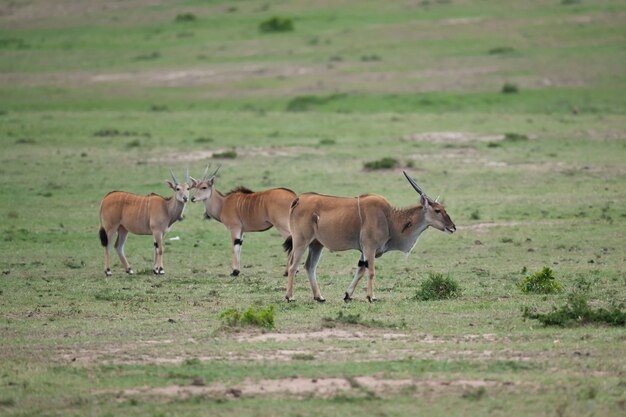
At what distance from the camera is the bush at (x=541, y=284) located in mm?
13297

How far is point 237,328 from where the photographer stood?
11141 millimetres

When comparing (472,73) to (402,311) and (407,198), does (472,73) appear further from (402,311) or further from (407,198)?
(402,311)

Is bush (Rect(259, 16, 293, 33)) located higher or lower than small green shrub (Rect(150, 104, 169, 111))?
higher

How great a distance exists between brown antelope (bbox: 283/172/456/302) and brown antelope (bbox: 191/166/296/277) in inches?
110

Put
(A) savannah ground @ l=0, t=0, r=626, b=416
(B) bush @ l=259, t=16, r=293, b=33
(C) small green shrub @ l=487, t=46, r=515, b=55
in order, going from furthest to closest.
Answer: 1. (B) bush @ l=259, t=16, r=293, b=33
2. (C) small green shrub @ l=487, t=46, r=515, b=55
3. (A) savannah ground @ l=0, t=0, r=626, b=416

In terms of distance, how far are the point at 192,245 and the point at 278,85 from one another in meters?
18.6

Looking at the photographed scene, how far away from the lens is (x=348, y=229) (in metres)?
13.0

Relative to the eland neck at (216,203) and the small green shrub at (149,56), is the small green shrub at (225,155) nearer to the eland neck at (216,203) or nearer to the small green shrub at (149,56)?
the eland neck at (216,203)

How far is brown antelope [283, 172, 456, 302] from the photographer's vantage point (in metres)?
13.0

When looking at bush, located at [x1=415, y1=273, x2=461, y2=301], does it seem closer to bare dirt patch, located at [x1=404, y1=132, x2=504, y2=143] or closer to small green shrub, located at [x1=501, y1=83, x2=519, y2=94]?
bare dirt patch, located at [x1=404, y1=132, x2=504, y2=143]

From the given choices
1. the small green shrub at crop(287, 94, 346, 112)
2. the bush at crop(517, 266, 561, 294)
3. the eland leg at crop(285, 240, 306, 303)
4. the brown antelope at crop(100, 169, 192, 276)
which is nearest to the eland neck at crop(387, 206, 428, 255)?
the eland leg at crop(285, 240, 306, 303)

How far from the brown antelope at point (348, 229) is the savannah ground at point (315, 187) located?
0.45 metres

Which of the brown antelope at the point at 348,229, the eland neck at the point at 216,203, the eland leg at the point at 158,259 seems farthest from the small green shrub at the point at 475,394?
the eland neck at the point at 216,203

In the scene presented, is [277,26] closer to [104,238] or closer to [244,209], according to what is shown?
[244,209]
